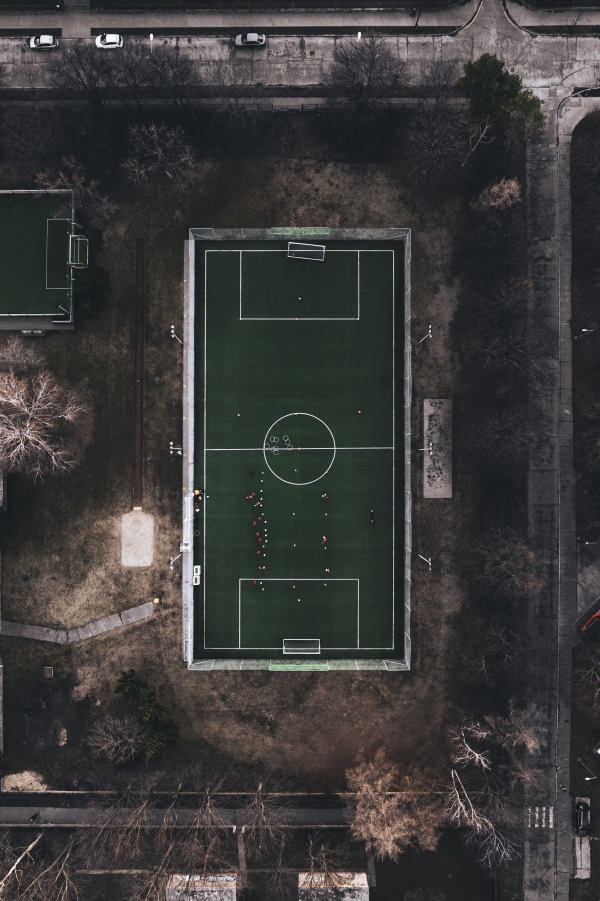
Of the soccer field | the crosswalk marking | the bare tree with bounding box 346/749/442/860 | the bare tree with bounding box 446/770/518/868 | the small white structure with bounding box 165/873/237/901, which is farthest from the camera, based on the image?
the soccer field

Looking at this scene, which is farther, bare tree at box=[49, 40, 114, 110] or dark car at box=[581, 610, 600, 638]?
dark car at box=[581, 610, 600, 638]

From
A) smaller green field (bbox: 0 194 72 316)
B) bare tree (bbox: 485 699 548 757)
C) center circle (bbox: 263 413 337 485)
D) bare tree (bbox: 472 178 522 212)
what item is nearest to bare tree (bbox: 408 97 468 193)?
bare tree (bbox: 472 178 522 212)

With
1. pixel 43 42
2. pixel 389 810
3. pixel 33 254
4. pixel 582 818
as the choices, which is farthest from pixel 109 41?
pixel 582 818

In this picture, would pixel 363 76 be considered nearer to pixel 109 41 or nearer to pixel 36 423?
pixel 109 41

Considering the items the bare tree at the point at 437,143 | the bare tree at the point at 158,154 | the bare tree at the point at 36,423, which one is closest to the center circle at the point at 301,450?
the bare tree at the point at 36,423

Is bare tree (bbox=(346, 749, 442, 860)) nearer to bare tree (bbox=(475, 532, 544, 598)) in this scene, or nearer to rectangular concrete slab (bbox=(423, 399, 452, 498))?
bare tree (bbox=(475, 532, 544, 598))

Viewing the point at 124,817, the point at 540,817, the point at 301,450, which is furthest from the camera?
the point at 301,450

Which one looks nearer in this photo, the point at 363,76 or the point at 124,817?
the point at 124,817

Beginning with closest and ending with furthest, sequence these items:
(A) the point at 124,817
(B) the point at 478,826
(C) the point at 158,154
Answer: (B) the point at 478,826, (A) the point at 124,817, (C) the point at 158,154
